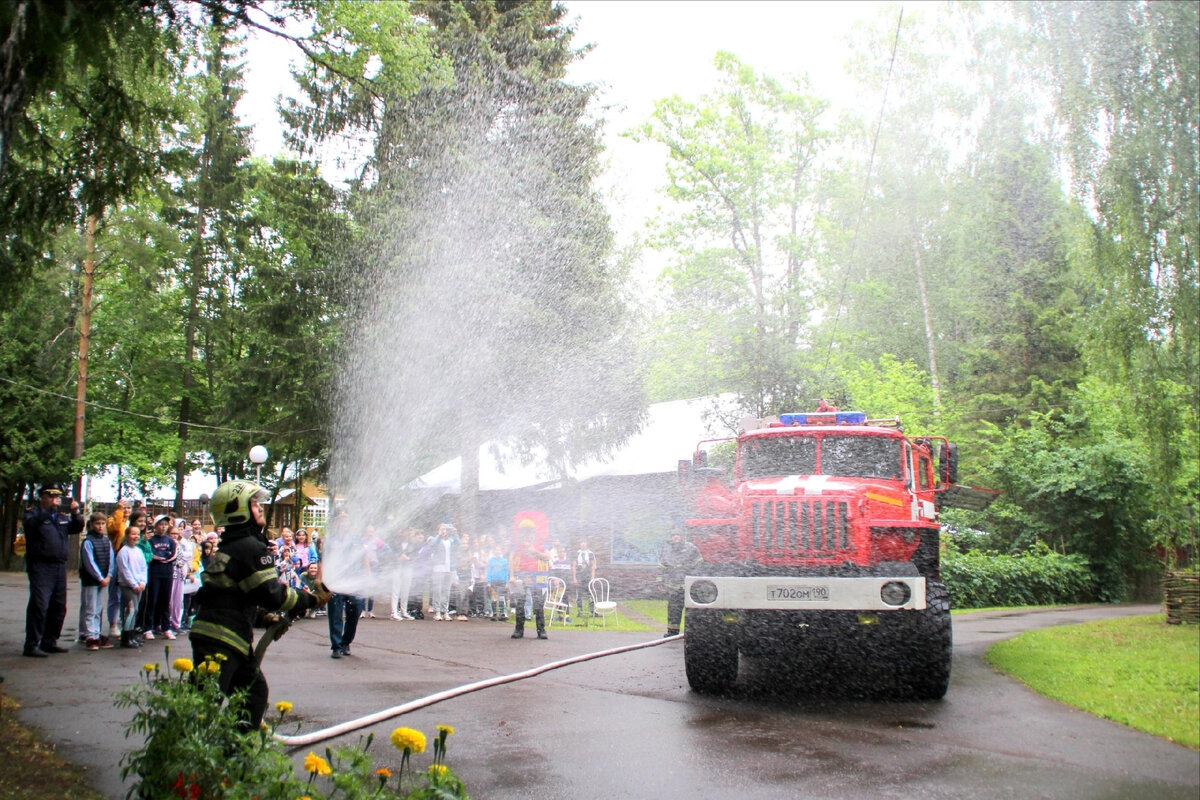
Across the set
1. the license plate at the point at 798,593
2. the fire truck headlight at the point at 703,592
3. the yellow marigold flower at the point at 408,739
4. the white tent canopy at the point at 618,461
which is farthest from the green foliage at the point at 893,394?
the yellow marigold flower at the point at 408,739

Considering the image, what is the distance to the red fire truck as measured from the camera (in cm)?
845

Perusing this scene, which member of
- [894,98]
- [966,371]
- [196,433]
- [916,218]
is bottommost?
[196,433]

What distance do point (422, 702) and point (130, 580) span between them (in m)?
6.14

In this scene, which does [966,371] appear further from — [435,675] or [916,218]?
[435,675]

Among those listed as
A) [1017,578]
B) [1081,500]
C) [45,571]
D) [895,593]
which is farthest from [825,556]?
[1081,500]

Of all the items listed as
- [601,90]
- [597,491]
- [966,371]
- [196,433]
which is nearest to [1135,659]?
[597,491]

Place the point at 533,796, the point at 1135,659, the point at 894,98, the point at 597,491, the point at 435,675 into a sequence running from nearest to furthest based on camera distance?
1. the point at 533,796
2. the point at 435,675
3. the point at 1135,659
4. the point at 597,491
5. the point at 894,98

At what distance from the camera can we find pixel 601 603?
1814 cm

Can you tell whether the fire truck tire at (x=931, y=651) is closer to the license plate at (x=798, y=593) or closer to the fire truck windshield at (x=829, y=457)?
the license plate at (x=798, y=593)

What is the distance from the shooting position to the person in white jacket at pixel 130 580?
11.8 m

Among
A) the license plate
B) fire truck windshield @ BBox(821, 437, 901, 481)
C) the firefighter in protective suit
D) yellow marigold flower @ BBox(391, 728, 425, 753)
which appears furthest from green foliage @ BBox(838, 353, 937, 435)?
yellow marigold flower @ BBox(391, 728, 425, 753)

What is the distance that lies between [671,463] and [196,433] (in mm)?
21618

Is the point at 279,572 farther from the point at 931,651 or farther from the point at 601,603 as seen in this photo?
the point at 931,651

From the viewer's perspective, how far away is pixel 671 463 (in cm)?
2459
